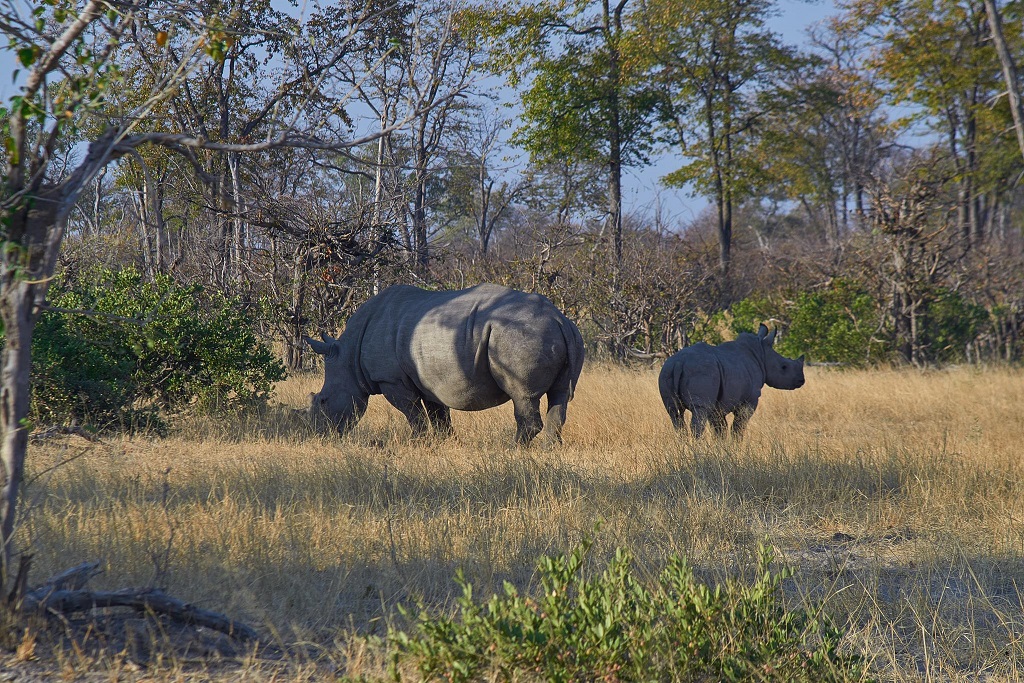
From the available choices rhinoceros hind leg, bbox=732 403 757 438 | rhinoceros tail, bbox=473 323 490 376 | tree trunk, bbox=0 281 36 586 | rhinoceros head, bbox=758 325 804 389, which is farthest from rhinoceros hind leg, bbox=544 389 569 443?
tree trunk, bbox=0 281 36 586

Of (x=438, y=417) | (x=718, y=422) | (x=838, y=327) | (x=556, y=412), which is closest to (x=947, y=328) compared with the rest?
(x=838, y=327)

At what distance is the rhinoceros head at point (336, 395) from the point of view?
8242 mm

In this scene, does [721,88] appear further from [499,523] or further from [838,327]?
[499,523]

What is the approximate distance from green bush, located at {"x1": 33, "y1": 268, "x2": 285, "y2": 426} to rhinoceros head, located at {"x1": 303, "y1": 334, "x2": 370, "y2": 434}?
3.98 feet

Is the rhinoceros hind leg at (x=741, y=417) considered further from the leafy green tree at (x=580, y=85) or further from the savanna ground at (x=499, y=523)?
the leafy green tree at (x=580, y=85)

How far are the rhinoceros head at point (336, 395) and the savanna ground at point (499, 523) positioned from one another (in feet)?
0.78

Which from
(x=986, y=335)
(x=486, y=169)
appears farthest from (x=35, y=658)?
(x=486, y=169)

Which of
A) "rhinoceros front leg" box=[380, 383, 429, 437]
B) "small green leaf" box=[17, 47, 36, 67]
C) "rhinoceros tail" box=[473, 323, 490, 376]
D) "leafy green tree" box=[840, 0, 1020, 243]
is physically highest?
"leafy green tree" box=[840, 0, 1020, 243]

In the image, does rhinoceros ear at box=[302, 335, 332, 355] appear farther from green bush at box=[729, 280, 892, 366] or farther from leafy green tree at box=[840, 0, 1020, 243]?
leafy green tree at box=[840, 0, 1020, 243]

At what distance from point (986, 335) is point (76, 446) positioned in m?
13.8

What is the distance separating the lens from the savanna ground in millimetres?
3643

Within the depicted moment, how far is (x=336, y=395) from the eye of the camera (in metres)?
8.27

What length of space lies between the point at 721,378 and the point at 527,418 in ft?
5.54

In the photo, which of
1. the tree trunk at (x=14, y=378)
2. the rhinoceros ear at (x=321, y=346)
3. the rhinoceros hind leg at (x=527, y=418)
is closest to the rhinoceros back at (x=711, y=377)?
the rhinoceros hind leg at (x=527, y=418)
